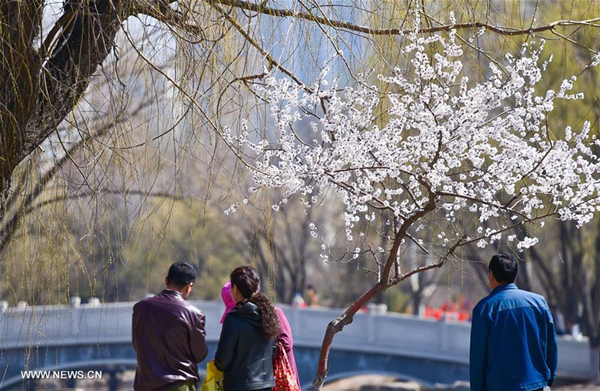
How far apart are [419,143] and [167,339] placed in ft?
5.00

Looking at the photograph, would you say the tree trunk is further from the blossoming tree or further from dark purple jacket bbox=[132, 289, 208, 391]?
dark purple jacket bbox=[132, 289, 208, 391]

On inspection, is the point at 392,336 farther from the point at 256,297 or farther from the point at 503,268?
the point at 256,297

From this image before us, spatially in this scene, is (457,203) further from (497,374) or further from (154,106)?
(154,106)

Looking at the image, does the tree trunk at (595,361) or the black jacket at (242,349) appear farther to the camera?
the tree trunk at (595,361)

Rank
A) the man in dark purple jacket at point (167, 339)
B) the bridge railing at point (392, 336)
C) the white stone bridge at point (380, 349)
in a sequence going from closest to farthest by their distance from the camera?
the man in dark purple jacket at point (167, 339)
the bridge railing at point (392, 336)
the white stone bridge at point (380, 349)

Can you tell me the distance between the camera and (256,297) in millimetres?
4148

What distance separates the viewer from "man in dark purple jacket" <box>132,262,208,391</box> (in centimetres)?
423

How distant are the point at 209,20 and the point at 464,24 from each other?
1.32m

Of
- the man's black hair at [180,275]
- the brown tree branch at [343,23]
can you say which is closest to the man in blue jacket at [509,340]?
the brown tree branch at [343,23]

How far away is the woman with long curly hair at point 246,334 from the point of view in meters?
4.12

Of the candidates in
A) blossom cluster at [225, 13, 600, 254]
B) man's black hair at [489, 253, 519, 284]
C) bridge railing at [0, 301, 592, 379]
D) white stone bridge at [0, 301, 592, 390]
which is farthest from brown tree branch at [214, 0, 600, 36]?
white stone bridge at [0, 301, 592, 390]

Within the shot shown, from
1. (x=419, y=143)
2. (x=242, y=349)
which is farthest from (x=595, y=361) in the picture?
(x=242, y=349)

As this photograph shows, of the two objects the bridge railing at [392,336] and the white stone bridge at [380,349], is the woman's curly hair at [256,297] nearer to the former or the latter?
the bridge railing at [392,336]

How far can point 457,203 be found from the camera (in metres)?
4.83
